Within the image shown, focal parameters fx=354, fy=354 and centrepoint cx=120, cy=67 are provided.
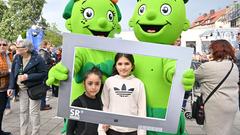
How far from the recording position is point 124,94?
300 cm

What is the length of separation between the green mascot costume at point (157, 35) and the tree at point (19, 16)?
47.9m

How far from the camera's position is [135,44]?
2.82m

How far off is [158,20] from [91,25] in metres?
0.74

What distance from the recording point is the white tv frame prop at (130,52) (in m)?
2.82

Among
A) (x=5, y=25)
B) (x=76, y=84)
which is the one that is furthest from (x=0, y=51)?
(x=5, y=25)

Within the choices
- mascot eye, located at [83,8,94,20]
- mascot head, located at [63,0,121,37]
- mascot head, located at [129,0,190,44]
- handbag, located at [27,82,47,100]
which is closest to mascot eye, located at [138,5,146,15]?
mascot head, located at [129,0,190,44]

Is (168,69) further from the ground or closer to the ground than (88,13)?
closer to the ground

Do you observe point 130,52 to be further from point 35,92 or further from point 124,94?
point 35,92

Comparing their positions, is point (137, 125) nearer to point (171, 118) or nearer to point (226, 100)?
point (171, 118)

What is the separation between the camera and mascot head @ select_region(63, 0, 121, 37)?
3.73 m

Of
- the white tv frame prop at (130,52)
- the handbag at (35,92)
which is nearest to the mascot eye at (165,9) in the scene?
the white tv frame prop at (130,52)

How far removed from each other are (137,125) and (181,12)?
137 cm

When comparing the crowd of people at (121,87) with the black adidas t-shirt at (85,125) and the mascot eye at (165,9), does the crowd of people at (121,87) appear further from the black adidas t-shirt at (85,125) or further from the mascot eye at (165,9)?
the mascot eye at (165,9)

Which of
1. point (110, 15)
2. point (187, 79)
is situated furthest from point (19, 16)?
point (187, 79)
